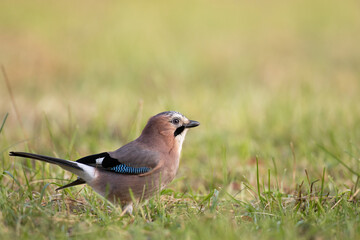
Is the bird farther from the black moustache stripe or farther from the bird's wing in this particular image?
the black moustache stripe

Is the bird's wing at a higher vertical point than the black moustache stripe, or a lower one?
lower

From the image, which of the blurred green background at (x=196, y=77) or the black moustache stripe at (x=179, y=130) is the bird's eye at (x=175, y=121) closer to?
the black moustache stripe at (x=179, y=130)

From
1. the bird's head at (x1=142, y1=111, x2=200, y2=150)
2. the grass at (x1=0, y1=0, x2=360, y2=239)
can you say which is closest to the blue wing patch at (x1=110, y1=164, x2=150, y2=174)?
the grass at (x1=0, y1=0, x2=360, y2=239)

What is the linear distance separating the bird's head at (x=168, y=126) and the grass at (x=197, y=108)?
19.2 inches

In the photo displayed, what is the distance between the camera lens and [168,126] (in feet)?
14.9

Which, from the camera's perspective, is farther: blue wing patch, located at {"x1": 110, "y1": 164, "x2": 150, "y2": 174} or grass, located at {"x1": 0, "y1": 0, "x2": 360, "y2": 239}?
blue wing patch, located at {"x1": 110, "y1": 164, "x2": 150, "y2": 174}

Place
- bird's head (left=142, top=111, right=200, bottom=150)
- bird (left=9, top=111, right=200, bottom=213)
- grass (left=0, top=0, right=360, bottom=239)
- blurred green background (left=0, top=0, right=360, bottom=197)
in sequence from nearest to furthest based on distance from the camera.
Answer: grass (left=0, top=0, right=360, bottom=239) < bird (left=9, top=111, right=200, bottom=213) < bird's head (left=142, top=111, right=200, bottom=150) < blurred green background (left=0, top=0, right=360, bottom=197)

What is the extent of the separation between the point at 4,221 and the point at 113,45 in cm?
865

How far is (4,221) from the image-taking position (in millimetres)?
3572

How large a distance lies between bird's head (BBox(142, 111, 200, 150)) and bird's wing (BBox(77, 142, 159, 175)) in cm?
29

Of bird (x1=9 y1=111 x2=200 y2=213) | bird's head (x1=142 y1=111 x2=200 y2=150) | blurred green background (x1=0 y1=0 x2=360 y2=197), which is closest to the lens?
bird (x1=9 y1=111 x2=200 y2=213)

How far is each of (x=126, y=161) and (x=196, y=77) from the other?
6140 millimetres

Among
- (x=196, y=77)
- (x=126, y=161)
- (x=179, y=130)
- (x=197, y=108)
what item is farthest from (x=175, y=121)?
(x=196, y=77)

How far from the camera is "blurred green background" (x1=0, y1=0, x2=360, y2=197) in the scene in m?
6.39
